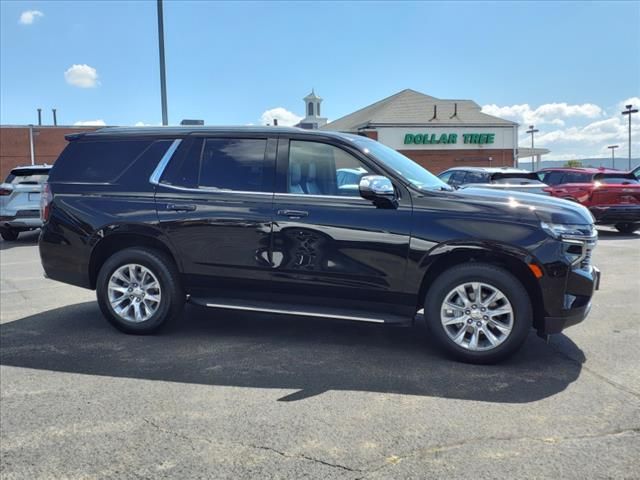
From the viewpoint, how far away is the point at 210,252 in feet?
16.4

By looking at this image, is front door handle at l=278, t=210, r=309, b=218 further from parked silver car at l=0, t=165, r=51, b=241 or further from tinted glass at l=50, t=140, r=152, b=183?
parked silver car at l=0, t=165, r=51, b=241

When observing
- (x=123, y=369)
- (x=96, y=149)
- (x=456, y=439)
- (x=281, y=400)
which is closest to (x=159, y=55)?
(x=96, y=149)

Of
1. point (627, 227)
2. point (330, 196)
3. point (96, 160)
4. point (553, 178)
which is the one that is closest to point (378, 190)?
→ point (330, 196)

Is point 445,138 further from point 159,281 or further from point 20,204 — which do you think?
point 159,281

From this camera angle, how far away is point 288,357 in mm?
4598

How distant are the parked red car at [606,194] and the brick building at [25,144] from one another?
36603 millimetres

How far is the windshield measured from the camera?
477 centimetres

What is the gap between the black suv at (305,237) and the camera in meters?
4.29

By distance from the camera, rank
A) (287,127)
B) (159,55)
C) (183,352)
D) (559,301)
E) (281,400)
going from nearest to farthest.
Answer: (281,400)
(559,301)
(183,352)
(287,127)
(159,55)

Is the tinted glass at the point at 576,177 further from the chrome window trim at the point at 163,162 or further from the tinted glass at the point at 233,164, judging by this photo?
the chrome window trim at the point at 163,162

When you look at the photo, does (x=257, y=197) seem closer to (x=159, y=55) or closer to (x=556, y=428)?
(x=556, y=428)

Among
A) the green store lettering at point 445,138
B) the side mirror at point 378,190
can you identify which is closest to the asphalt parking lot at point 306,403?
the side mirror at point 378,190

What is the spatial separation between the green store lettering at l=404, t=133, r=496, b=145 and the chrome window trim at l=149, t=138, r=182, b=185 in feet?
122

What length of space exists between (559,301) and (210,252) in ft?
9.60
